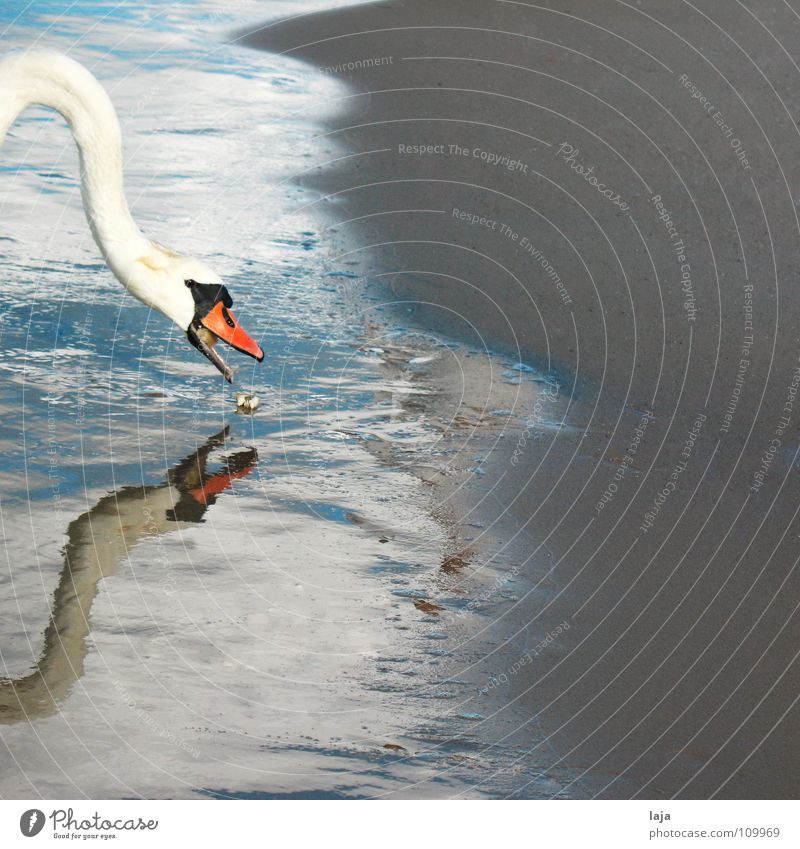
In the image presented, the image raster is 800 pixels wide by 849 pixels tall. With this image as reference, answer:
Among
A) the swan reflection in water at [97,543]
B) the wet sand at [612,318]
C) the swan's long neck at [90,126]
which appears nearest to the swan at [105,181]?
the swan's long neck at [90,126]

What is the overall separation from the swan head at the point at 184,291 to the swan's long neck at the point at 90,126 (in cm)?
9

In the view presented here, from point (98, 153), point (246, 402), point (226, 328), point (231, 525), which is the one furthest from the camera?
point (246, 402)

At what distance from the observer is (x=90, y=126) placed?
251 inches

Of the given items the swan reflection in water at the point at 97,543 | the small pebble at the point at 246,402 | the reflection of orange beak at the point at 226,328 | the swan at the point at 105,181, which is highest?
the swan at the point at 105,181

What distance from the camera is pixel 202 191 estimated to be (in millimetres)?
11172

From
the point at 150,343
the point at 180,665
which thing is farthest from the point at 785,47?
the point at 180,665

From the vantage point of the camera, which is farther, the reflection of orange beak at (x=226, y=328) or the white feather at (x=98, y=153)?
the reflection of orange beak at (x=226, y=328)

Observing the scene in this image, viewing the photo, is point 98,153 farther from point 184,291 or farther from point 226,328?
point 226,328

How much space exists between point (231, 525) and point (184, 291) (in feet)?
4.34

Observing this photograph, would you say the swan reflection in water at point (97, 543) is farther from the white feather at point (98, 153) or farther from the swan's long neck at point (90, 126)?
the swan's long neck at point (90, 126)

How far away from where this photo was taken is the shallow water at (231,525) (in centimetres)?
449

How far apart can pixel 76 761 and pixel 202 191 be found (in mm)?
7696

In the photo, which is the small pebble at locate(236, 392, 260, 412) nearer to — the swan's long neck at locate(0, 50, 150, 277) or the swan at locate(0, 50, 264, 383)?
the swan at locate(0, 50, 264, 383)

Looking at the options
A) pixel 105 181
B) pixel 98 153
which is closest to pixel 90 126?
pixel 98 153
